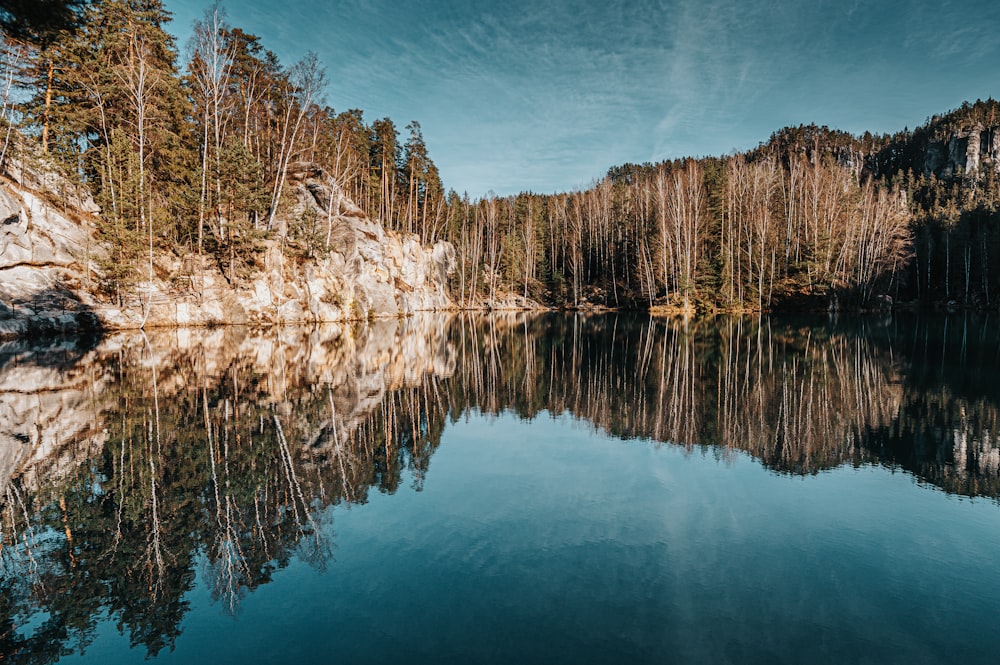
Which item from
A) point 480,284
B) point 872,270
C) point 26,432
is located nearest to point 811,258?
point 872,270

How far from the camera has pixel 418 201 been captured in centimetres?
6975

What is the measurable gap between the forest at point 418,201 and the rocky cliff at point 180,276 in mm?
1157

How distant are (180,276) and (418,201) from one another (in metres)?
41.0

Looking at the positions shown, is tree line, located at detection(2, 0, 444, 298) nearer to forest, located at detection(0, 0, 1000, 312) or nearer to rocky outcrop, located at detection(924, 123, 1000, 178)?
forest, located at detection(0, 0, 1000, 312)

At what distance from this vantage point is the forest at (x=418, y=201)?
29641mm

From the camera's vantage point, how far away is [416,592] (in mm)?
4840

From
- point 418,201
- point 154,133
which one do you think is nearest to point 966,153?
point 418,201

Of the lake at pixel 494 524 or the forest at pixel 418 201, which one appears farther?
the forest at pixel 418 201

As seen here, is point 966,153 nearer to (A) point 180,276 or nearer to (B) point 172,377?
(A) point 180,276

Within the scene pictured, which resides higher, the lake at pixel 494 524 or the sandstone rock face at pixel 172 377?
the sandstone rock face at pixel 172 377

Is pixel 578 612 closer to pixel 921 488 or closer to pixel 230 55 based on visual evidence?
pixel 921 488

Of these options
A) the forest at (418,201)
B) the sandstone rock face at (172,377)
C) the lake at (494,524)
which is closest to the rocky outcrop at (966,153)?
the forest at (418,201)

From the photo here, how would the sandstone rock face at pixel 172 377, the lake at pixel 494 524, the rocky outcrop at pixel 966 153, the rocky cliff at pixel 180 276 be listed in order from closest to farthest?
the lake at pixel 494 524 → the sandstone rock face at pixel 172 377 → the rocky cliff at pixel 180 276 → the rocky outcrop at pixel 966 153

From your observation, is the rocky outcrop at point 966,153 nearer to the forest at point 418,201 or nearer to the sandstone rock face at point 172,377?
the forest at point 418,201
